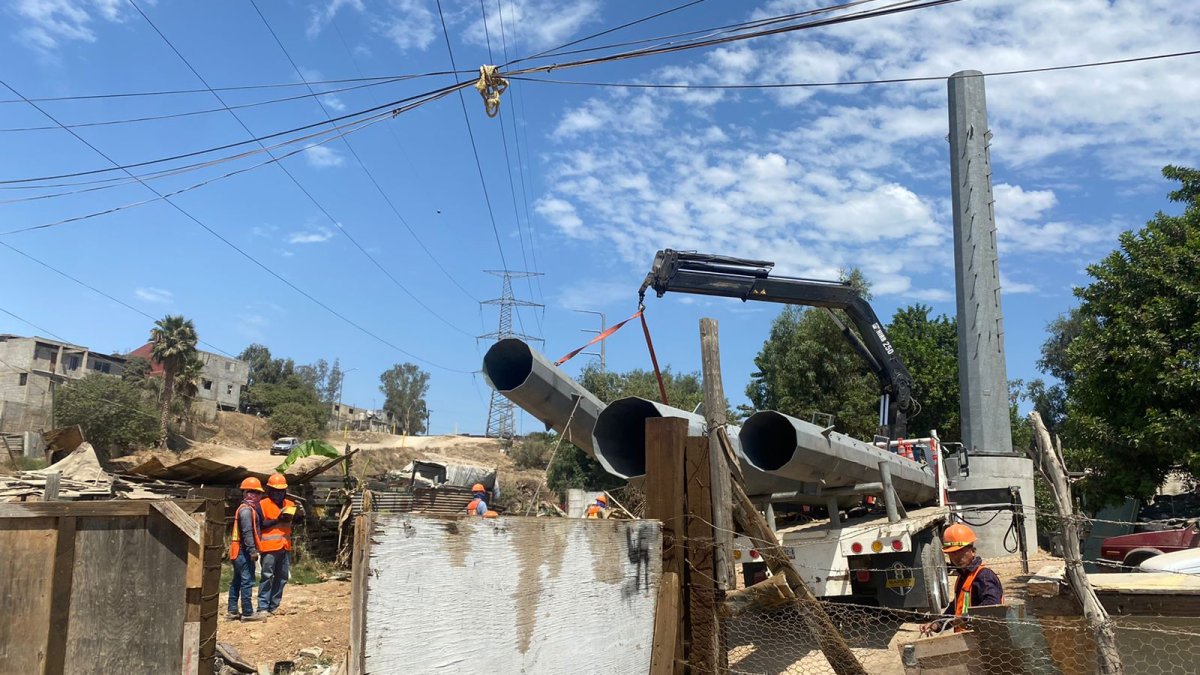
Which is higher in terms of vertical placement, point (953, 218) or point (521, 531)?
point (953, 218)

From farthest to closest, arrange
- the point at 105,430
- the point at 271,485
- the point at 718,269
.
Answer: the point at 105,430 → the point at 718,269 → the point at 271,485

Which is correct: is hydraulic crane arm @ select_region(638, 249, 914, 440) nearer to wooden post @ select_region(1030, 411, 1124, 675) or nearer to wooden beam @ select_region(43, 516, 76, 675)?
wooden post @ select_region(1030, 411, 1124, 675)

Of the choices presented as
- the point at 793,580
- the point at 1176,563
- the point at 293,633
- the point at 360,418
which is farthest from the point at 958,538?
the point at 360,418

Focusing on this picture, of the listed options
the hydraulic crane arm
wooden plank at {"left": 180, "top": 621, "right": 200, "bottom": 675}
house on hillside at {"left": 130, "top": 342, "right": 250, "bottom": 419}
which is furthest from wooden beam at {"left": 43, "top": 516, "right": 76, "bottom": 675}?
house on hillside at {"left": 130, "top": 342, "right": 250, "bottom": 419}

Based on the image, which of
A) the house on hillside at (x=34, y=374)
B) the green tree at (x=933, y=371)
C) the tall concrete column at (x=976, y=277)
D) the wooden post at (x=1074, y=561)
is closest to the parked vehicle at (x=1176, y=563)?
the wooden post at (x=1074, y=561)

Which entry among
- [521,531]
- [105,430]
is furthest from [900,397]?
[105,430]

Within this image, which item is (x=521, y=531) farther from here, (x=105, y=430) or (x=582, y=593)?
(x=105, y=430)

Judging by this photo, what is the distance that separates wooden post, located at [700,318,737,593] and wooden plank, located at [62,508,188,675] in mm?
2399

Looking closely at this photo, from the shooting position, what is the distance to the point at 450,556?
259cm

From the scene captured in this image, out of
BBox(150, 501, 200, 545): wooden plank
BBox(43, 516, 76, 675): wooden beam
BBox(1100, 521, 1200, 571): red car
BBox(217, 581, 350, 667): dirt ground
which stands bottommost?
BBox(217, 581, 350, 667): dirt ground

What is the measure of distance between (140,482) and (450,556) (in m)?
16.3

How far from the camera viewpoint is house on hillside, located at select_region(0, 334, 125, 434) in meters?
42.8

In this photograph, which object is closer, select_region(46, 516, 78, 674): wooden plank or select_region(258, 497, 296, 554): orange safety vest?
select_region(46, 516, 78, 674): wooden plank

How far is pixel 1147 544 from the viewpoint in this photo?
45.6 ft
